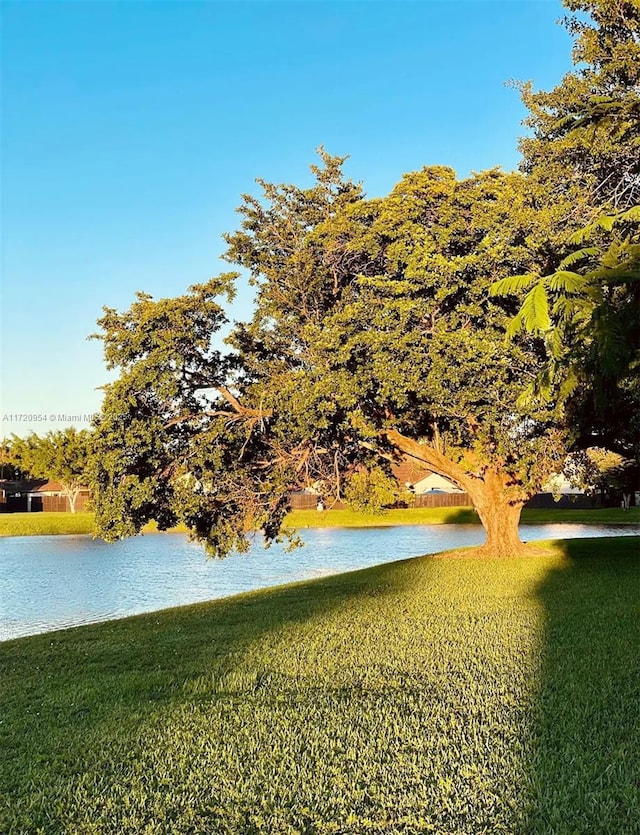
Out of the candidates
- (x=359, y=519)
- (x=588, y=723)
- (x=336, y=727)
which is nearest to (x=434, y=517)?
(x=359, y=519)

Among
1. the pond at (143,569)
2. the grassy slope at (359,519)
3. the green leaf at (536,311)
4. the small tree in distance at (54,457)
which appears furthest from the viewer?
the small tree in distance at (54,457)

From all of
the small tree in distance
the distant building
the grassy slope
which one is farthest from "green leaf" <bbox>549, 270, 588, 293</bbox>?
the distant building

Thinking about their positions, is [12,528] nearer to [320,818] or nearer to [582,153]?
[582,153]

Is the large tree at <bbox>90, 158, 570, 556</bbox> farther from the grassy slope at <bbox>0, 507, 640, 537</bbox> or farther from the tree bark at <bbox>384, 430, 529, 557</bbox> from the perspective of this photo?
the grassy slope at <bbox>0, 507, 640, 537</bbox>

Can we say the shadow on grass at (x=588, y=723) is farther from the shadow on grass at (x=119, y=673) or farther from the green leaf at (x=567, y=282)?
the green leaf at (x=567, y=282)

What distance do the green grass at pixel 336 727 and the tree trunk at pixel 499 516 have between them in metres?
7.72


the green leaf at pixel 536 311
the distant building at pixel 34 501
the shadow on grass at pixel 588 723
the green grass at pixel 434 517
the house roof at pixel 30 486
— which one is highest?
the green leaf at pixel 536 311

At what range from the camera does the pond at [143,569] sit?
14.5 m

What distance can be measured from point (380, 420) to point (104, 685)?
404 inches

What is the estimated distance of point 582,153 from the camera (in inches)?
462

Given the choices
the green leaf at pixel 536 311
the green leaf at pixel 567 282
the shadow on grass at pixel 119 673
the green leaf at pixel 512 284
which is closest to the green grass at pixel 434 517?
the shadow on grass at pixel 119 673

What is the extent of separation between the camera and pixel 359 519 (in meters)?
43.5

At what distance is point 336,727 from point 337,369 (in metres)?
9.28

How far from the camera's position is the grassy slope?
3778 cm
